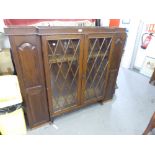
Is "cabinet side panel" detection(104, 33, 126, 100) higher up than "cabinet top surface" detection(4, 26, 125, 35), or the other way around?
"cabinet top surface" detection(4, 26, 125, 35)

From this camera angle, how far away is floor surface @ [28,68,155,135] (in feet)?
6.26

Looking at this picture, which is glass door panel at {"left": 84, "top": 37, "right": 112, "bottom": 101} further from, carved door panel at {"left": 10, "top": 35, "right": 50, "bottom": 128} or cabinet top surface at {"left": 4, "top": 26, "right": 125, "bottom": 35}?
carved door panel at {"left": 10, "top": 35, "right": 50, "bottom": 128}

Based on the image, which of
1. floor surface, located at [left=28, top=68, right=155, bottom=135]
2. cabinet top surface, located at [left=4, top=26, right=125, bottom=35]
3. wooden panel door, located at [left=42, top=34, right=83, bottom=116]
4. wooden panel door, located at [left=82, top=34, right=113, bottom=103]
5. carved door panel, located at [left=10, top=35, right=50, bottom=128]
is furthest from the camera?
floor surface, located at [left=28, top=68, right=155, bottom=135]

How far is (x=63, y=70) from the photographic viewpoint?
1819 mm

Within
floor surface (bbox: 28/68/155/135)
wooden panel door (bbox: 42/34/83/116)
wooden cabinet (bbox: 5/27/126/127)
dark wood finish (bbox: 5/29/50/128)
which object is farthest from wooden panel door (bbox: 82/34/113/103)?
dark wood finish (bbox: 5/29/50/128)

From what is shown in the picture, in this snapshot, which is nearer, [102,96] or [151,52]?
[102,96]

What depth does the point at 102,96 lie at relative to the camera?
7.81ft

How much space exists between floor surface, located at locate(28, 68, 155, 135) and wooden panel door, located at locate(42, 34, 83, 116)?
0.22 m

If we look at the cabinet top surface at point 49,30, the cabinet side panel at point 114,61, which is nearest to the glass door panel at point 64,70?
the cabinet top surface at point 49,30
